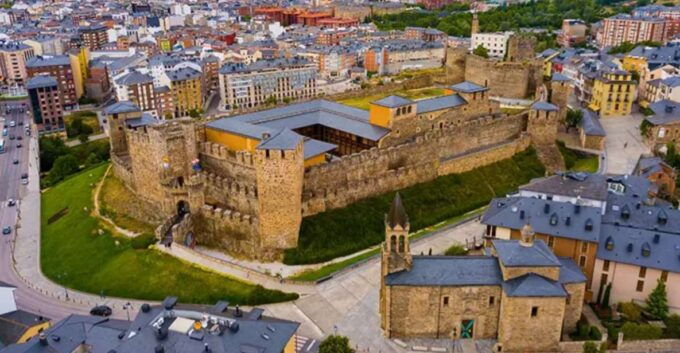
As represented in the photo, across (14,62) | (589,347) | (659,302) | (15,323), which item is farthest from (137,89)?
(589,347)

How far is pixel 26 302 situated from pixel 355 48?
339ft

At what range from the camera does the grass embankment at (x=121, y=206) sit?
53.4m

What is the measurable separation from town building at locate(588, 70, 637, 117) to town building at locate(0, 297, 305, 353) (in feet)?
198

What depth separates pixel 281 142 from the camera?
150 ft

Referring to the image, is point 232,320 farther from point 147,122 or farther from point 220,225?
point 147,122

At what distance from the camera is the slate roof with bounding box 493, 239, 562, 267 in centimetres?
3475

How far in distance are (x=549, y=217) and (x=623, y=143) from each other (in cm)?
3257

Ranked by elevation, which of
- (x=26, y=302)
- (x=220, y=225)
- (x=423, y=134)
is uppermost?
(x=423, y=134)

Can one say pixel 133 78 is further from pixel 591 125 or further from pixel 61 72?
pixel 591 125

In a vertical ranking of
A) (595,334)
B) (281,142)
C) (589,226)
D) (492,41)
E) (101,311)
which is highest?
(281,142)

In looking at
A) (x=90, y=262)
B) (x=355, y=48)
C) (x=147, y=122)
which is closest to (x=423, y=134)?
(x=147, y=122)

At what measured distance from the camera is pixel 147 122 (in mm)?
61031

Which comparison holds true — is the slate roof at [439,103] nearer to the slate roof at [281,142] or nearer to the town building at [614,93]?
the slate roof at [281,142]

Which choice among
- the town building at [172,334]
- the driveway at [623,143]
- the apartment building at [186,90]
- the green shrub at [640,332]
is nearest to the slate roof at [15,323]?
the town building at [172,334]
